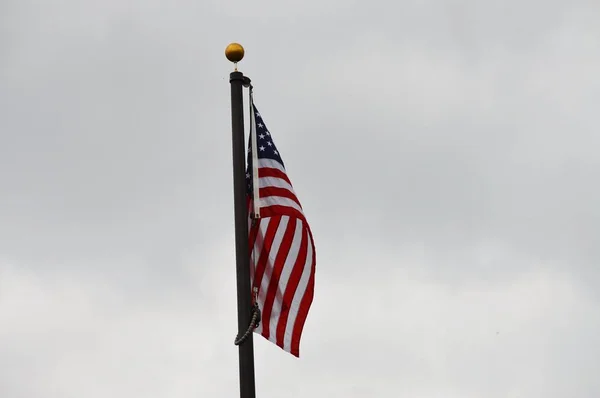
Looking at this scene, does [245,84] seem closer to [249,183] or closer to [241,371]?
[249,183]

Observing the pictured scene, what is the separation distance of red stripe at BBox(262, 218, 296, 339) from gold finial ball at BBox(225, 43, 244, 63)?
2.43 metres

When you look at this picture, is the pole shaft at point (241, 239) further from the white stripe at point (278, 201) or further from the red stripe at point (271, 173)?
the white stripe at point (278, 201)

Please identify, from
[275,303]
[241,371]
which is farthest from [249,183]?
[241,371]

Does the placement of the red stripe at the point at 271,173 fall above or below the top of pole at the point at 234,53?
below

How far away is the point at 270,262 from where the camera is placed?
13.4m

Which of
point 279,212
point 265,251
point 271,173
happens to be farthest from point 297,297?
point 271,173

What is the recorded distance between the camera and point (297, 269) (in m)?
13.9

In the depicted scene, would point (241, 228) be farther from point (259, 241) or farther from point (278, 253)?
point (278, 253)

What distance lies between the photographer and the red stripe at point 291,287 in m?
13.2

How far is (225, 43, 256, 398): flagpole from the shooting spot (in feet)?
37.9

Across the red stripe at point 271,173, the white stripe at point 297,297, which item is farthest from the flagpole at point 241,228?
the white stripe at point 297,297

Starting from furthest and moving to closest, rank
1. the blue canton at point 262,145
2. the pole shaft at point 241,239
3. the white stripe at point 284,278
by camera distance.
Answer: the blue canton at point 262,145 < the white stripe at point 284,278 < the pole shaft at point 241,239

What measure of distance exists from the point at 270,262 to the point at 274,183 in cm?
112

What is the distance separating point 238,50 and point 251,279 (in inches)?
120
